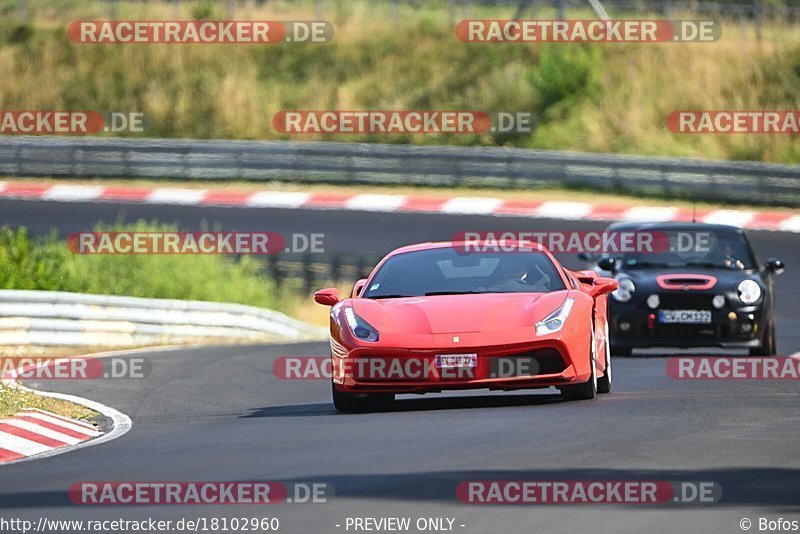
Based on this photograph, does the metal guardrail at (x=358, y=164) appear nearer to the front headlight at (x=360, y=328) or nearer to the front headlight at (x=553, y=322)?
the front headlight at (x=553, y=322)

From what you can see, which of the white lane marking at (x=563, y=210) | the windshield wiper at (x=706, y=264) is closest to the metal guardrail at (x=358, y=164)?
the white lane marking at (x=563, y=210)

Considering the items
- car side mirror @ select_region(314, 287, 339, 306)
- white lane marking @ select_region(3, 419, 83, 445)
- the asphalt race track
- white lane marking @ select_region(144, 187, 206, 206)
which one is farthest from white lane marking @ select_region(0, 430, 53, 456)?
white lane marking @ select_region(144, 187, 206, 206)

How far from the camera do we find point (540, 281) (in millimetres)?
12969

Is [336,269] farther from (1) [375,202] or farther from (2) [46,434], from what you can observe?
(2) [46,434]

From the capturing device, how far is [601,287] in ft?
43.5

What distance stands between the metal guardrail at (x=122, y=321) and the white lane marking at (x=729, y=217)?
29.5ft

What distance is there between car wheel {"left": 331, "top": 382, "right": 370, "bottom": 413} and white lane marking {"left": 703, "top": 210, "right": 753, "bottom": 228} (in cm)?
1754

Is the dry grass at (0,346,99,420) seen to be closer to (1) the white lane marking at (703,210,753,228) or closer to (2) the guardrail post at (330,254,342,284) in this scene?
(2) the guardrail post at (330,254,342,284)

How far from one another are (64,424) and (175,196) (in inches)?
795

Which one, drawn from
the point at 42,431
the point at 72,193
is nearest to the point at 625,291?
the point at 42,431

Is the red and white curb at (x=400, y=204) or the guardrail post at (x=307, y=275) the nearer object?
the guardrail post at (x=307, y=275)

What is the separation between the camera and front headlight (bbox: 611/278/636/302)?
679 inches

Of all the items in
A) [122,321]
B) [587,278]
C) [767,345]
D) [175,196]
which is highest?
[175,196]

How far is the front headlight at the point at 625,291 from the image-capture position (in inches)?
679
